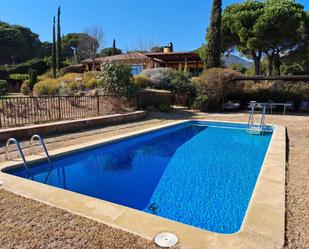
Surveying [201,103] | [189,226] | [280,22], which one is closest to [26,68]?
→ [201,103]

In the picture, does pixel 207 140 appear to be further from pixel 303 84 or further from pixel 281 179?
pixel 303 84

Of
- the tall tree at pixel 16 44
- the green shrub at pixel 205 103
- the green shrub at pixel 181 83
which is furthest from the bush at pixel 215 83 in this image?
the tall tree at pixel 16 44

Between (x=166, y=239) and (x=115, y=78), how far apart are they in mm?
11570

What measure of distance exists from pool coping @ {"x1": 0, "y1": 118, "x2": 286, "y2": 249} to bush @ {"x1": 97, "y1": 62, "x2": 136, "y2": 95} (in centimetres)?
942

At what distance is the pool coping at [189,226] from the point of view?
274cm

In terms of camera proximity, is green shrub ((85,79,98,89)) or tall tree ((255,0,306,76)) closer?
green shrub ((85,79,98,89))

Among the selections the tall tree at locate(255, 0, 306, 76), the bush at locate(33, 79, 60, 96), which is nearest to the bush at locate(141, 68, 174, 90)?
the bush at locate(33, 79, 60, 96)

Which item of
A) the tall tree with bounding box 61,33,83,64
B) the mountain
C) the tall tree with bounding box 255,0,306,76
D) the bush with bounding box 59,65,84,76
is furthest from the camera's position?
the tall tree with bounding box 61,33,83,64

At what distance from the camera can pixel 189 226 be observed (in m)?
3.03

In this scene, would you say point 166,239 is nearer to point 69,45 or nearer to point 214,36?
point 214,36

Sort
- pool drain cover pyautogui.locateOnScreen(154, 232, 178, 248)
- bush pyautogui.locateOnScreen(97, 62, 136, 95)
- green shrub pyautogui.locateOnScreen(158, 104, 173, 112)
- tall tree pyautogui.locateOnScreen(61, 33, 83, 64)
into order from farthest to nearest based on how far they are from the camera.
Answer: tall tree pyautogui.locateOnScreen(61, 33, 83, 64) < green shrub pyautogui.locateOnScreen(158, 104, 173, 112) < bush pyautogui.locateOnScreen(97, 62, 136, 95) < pool drain cover pyautogui.locateOnScreen(154, 232, 178, 248)

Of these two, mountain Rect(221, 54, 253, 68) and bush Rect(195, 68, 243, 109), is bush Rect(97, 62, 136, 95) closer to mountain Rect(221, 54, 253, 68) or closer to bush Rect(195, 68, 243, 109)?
bush Rect(195, 68, 243, 109)

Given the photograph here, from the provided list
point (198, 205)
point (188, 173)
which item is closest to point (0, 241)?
point (198, 205)

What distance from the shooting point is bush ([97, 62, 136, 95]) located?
13633mm
